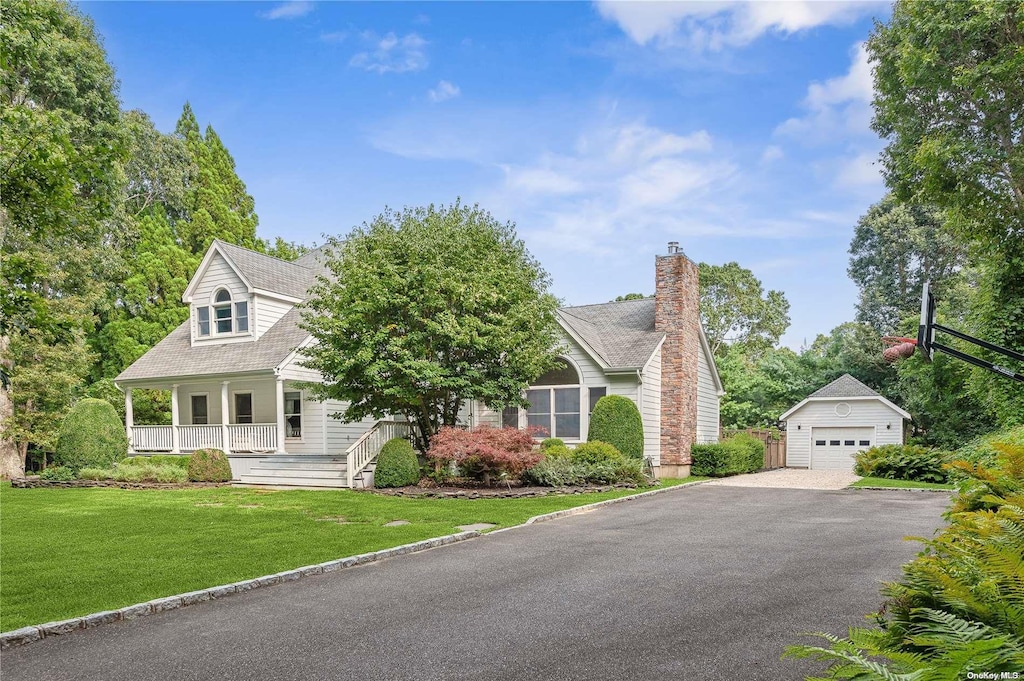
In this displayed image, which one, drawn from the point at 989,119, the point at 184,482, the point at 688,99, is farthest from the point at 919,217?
the point at 184,482

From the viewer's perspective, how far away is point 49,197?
6.57m

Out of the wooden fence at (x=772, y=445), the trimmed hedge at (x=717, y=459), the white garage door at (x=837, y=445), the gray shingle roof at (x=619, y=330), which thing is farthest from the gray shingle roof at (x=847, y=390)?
the gray shingle roof at (x=619, y=330)

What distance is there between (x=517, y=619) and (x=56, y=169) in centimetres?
631

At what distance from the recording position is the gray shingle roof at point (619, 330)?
62.6 feet

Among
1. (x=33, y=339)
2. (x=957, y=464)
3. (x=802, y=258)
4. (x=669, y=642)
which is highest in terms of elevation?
(x=802, y=258)

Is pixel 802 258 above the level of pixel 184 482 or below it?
above

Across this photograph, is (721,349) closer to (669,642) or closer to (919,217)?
(919,217)

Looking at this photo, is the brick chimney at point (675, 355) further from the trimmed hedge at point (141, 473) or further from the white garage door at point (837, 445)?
the trimmed hedge at point (141, 473)

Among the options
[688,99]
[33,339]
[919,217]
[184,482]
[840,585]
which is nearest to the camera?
[840,585]

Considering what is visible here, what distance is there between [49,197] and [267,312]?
51.4ft

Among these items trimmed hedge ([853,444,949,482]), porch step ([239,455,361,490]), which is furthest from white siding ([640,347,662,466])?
porch step ([239,455,361,490])

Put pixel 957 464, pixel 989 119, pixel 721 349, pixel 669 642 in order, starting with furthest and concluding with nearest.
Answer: pixel 721 349 < pixel 989 119 < pixel 957 464 < pixel 669 642

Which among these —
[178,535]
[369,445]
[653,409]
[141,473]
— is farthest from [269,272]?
[178,535]

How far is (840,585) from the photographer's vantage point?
21.0 ft
